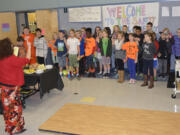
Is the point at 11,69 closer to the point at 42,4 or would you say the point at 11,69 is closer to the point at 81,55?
the point at 42,4

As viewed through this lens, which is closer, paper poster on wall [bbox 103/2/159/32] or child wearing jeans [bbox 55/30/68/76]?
child wearing jeans [bbox 55/30/68/76]

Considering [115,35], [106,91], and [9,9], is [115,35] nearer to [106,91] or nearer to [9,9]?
[106,91]

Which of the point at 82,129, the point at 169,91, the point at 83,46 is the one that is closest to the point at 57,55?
the point at 83,46

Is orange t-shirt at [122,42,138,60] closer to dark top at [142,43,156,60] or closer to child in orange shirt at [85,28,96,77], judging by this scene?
dark top at [142,43,156,60]

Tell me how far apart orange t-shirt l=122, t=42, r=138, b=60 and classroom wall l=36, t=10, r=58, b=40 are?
3.52m

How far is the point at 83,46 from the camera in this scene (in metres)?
7.16

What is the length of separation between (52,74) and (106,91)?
1519 mm

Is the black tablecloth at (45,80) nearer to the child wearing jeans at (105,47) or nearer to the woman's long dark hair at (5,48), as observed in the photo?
the woman's long dark hair at (5,48)

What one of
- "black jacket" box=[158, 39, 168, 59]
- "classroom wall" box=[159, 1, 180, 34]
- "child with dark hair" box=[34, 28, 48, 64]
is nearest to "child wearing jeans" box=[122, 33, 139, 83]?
"black jacket" box=[158, 39, 168, 59]

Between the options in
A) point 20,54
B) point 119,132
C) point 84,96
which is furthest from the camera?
point 84,96

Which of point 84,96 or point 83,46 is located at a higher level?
point 83,46

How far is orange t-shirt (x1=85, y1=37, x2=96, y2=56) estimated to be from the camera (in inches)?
276

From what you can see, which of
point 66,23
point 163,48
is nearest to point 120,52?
point 163,48

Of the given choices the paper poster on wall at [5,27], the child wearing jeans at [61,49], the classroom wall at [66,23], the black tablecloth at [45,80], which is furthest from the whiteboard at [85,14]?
the black tablecloth at [45,80]
